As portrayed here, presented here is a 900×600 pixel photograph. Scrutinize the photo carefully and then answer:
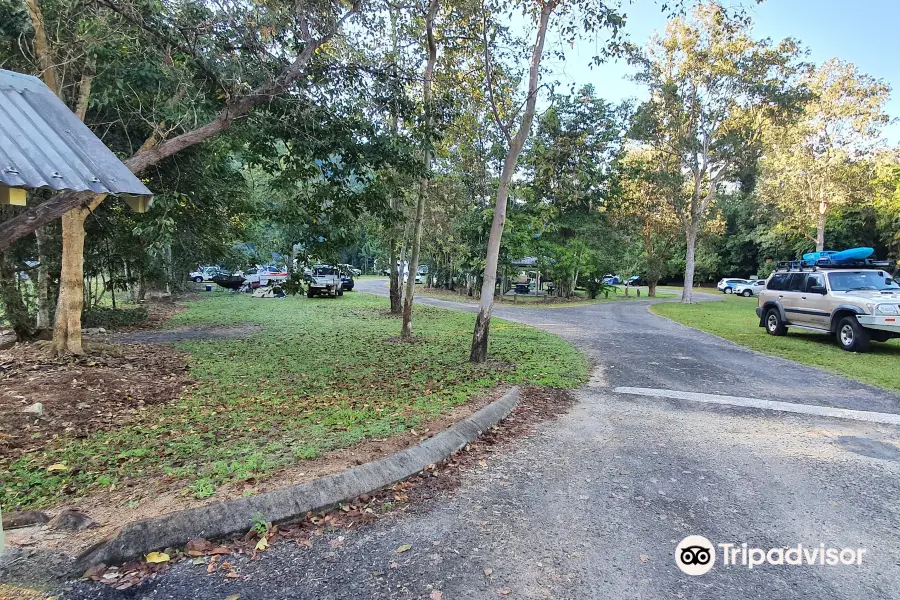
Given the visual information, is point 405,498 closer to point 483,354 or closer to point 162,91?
point 483,354

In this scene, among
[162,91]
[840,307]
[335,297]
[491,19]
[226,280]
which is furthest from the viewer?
[226,280]

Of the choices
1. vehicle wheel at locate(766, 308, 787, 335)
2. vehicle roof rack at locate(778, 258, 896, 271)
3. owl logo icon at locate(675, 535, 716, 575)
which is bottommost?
owl logo icon at locate(675, 535, 716, 575)

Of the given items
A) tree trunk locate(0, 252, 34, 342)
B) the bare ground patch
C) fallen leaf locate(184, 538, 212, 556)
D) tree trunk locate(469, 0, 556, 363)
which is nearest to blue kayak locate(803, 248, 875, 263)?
tree trunk locate(469, 0, 556, 363)

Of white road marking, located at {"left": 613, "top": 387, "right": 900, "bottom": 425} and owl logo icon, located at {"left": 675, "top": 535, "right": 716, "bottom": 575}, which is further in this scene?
white road marking, located at {"left": 613, "top": 387, "right": 900, "bottom": 425}

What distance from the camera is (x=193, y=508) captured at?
3152mm

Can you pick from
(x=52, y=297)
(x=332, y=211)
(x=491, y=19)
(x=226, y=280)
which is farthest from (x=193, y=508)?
(x=226, y=280)

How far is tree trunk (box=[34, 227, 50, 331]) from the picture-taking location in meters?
9.80

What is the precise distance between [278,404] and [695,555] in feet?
15.4

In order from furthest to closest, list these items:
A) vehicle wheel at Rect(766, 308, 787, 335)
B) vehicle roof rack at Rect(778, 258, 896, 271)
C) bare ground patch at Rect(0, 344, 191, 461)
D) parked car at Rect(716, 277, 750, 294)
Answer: parked car at Rect(716, 277, 750, 294)
vehicle wheel at Rect(766, 308, 787, 335)
vehicle roof rack at Rect(778, 258, 896, 271)
bare ground patch at Rect(0, 344, 191, 461)

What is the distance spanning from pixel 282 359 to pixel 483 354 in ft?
12.2

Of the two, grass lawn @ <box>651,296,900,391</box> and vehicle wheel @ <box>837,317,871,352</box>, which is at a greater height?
vehicle wheel @ <box>837,317,871,352</box>

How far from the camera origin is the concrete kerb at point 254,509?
9.09ft

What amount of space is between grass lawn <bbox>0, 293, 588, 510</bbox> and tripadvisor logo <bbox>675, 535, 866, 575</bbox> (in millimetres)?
2725

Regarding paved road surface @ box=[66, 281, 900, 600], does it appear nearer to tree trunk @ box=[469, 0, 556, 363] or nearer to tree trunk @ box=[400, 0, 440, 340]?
tree trunk @ box=[469, 0, 556, 363]
